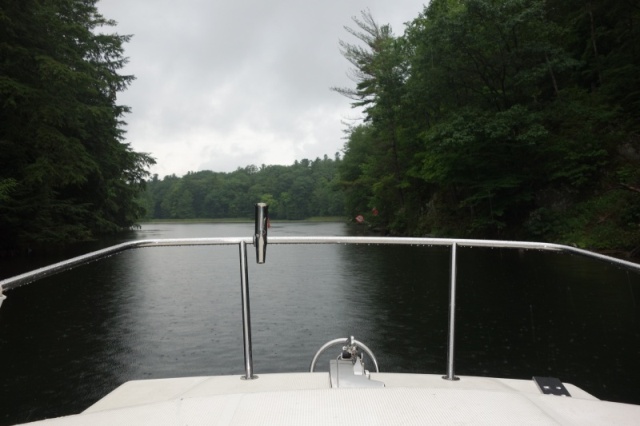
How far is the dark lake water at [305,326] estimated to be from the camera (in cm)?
554

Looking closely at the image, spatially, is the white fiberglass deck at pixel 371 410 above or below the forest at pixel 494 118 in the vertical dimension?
below

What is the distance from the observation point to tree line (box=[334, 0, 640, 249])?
17531mm

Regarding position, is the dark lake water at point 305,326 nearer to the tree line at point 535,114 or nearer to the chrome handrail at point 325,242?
the chrome handrail at point 325,242

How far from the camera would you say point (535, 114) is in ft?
61.9

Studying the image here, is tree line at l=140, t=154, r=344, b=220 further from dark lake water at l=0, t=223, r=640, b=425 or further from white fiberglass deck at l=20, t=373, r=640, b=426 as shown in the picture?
white fiberglass deck at l=20, t=373, r=640, b=426

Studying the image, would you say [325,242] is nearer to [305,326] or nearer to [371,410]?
[371,410]

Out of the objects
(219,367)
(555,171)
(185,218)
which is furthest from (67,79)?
(185,218)

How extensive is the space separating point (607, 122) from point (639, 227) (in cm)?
651

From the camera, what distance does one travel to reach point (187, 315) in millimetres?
8602

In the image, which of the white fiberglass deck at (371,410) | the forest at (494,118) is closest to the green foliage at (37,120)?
the forest at (494,118)

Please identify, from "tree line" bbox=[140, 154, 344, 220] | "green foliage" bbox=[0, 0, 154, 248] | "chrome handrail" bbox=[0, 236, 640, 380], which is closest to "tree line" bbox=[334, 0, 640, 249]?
Answer: "chrome handrail" bbox=[0, 236, 640, 380]

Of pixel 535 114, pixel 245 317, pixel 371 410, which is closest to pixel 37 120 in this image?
pixel 535 114

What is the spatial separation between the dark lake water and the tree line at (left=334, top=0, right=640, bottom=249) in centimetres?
541

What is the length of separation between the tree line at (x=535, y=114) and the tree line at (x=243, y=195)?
55.2 m
